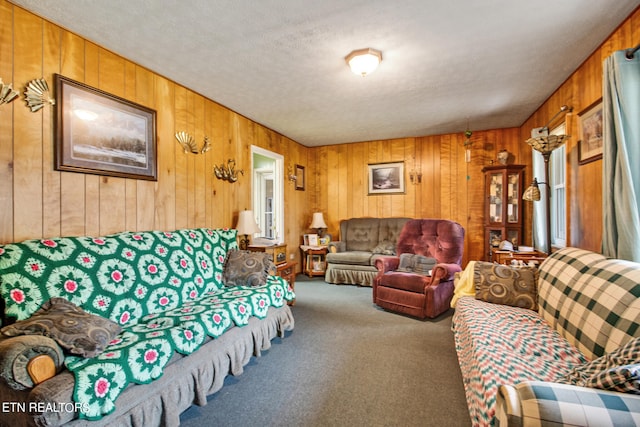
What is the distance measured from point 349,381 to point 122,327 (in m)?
1.55

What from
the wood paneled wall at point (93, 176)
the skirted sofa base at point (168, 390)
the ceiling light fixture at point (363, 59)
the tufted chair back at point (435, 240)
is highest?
the ceiling light fixture at point (363, 59)

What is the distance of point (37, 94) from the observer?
1.85 meters

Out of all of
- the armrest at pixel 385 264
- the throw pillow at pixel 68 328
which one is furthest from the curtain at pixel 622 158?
the throw pillow at pixel 68 328

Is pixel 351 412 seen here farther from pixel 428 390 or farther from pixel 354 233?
pixel 354 233

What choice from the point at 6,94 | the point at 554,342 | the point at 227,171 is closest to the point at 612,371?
the point at 554,342

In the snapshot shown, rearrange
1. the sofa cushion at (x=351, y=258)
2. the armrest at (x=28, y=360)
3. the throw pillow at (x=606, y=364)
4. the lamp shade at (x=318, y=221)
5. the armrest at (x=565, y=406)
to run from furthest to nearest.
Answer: the lamp shade at (x=318, y=221) < the sofa cushion at (x=351, y=258) < the armrest at (x=28, y=360) < the throw pillow at (x=606, y=364) < the armrest at (x=565, y=406)

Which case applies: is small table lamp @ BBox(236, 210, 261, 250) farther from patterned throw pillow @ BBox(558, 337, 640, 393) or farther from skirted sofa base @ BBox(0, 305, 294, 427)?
patterned throw pillow @ BBox(558, 337, 640, 393)

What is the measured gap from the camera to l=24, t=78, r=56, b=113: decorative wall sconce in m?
1.81

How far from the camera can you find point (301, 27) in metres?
1.99

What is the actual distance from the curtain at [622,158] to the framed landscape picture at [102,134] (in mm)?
3568

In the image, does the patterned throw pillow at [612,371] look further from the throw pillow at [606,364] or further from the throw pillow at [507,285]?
the throw pillow at [507,285]

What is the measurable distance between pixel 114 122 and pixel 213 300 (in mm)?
1684

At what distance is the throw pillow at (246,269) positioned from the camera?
2629 millimetres

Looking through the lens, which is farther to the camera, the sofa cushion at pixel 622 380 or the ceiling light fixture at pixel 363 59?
the ceiling light fixture at pixel 363 59
